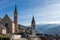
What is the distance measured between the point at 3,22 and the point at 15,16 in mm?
6457

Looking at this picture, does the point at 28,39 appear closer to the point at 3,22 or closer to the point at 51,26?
the point at 3,22

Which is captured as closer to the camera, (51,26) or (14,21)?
(14,21)

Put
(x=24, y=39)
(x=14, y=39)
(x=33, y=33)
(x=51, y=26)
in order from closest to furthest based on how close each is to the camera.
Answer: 1. (x=14, y=39)
2. (x=24, y=39)
3. (x=33, y=33)
4. (x=51, y=26)

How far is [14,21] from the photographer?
246ft

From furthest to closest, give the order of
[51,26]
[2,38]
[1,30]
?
[51,26]
[1,30]
[2,38]

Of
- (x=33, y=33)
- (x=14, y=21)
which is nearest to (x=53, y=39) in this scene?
(x=33, y=33)

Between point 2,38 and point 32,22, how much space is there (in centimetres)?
2854

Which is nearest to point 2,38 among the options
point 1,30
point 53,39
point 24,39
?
point 24,39

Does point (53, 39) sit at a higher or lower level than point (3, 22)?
lower

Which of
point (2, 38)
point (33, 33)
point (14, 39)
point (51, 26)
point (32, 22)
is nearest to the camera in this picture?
point (2, 38)

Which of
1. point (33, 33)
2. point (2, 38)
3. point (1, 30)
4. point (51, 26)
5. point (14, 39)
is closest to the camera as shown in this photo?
point (2, 38)

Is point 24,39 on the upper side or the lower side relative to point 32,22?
lower

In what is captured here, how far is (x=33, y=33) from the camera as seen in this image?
2726 inches

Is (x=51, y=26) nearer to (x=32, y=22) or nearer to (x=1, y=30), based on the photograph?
(x=32, y=22)
